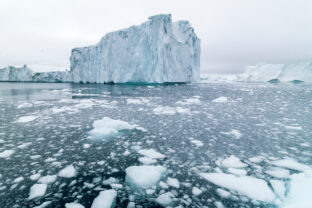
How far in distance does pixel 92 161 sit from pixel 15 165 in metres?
1.09

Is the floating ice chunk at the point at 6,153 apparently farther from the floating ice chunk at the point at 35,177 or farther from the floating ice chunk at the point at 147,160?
the floating ice chunk at the point at 147,160

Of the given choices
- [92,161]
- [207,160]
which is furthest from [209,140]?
[92,161]

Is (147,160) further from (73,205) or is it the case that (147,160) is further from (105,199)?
(73,205)

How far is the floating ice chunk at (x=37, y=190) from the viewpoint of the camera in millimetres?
1965

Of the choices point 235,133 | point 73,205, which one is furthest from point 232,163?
point 73,205

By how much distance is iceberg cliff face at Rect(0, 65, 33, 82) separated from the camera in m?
47.4

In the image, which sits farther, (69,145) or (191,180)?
(69,145)

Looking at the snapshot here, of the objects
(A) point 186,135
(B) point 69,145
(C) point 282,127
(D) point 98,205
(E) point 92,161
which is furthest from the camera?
(C) point 282,127

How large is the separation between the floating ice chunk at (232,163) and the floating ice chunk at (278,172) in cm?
33

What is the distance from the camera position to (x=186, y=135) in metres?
4.11

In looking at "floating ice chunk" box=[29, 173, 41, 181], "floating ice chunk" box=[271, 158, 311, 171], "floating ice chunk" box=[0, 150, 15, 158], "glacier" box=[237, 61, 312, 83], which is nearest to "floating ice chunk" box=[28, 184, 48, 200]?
"floating ice chunk" box=[29, 173, 41, 181]

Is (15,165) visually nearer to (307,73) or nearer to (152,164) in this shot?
(152,164)

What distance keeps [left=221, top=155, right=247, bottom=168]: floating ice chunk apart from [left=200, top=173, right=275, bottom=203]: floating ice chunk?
0.96 ft

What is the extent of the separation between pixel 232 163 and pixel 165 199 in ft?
4.41
